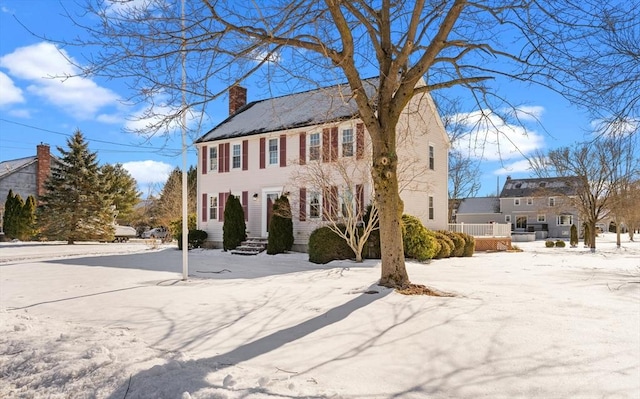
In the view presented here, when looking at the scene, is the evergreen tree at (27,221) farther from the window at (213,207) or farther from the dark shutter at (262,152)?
the dark shutter at (262,152)

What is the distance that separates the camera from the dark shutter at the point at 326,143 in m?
18.5

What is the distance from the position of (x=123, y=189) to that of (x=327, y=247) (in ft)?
111

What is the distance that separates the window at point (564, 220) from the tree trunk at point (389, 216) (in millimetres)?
52884

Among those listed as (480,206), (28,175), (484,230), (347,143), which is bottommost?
(484,230)

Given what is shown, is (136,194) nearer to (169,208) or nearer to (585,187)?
(169,208)

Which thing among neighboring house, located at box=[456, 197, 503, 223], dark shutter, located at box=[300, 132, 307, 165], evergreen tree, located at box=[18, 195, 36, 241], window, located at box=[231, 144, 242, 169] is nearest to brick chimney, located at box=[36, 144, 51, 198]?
evergreen tree, located at box=[18, 195, 36, 241]

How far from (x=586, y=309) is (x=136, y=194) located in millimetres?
44392

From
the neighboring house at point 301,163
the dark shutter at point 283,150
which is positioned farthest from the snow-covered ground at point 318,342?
the dark shutter at point 283,150

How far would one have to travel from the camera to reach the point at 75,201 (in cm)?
3005

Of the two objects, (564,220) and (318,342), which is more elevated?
(564,220)

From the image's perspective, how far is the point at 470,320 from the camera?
604 cm

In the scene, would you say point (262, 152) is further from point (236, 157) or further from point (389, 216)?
point (389, 216)

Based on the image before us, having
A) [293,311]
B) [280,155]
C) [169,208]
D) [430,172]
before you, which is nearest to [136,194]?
[169,208]

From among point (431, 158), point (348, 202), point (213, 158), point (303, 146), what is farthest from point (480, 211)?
point (348, 202)
